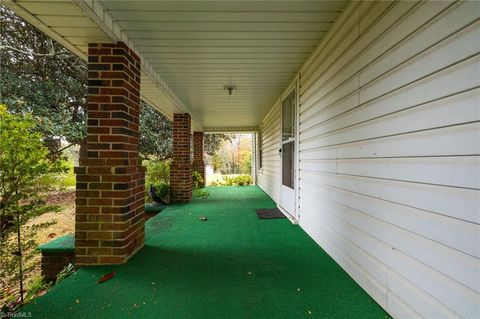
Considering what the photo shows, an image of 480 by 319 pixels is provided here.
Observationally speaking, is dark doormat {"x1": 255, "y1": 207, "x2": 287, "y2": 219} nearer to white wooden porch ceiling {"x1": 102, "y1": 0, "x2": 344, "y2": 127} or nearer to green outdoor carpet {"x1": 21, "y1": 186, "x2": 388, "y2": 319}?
green outdoor carpet {"x1": 21, "y1": 186, "x2": 388, "y2": 319}

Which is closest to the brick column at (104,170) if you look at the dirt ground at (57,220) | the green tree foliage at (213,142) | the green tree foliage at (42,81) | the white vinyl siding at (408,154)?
the dirt ground at (57,220)

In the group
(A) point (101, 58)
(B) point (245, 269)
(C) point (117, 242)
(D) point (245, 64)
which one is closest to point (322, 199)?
(B) point (245, 269)

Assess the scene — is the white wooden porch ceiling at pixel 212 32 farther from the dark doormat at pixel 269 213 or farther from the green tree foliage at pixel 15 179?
the dark doormat at pixel 269 213

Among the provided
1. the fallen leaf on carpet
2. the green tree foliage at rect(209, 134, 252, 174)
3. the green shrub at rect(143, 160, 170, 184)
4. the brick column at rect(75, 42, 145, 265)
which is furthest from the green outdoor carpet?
the green tree foliage at rect(209, 134, 252, 174)

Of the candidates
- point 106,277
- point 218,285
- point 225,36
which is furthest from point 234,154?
point 218,285

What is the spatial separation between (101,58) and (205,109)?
389 cm

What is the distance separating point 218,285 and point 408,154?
1.64 metres

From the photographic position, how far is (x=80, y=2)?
5.99 ft

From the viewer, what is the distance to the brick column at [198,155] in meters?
8.93

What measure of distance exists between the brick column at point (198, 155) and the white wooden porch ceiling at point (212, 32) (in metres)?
5.08

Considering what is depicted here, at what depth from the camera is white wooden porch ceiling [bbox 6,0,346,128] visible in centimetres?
204

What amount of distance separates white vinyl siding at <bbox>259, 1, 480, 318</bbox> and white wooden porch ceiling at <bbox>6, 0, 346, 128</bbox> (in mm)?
444

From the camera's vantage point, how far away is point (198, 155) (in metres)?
9.07

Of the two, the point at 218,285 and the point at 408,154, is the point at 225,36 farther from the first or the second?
the point at 218,285
